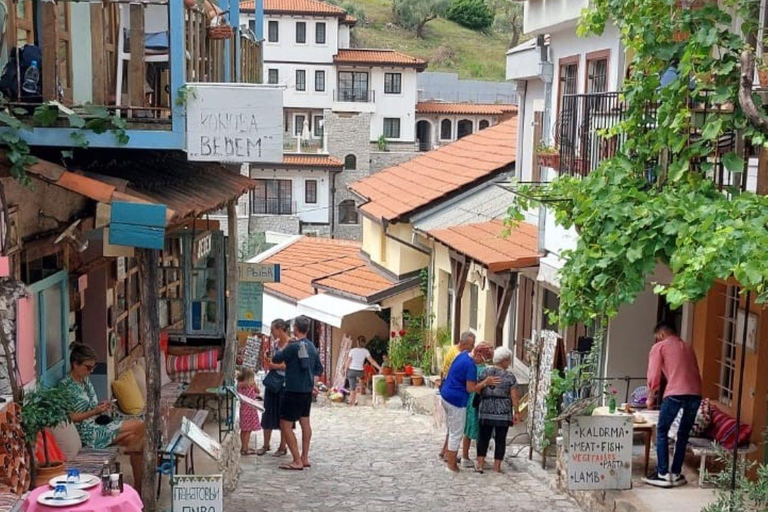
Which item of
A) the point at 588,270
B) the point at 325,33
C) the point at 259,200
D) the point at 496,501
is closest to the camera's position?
the point at 588,270

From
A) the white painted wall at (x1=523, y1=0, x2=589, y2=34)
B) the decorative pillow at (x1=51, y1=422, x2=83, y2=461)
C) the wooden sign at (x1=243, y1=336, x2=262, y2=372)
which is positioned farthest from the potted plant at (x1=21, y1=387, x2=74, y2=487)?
the white painted wall at (x1=523, y1=0, x2=589, y2=34)

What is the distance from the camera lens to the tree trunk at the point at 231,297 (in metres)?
10.8

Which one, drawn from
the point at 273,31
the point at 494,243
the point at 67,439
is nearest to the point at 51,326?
the point at 67,439

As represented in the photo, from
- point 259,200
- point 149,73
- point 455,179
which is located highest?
point 149,73

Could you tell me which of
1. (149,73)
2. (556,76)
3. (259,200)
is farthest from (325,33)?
(149,73)

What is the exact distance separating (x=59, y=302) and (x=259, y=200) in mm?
44918

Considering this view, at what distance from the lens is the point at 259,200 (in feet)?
175

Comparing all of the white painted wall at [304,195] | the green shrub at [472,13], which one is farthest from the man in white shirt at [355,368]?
the green shrub at [472,13]

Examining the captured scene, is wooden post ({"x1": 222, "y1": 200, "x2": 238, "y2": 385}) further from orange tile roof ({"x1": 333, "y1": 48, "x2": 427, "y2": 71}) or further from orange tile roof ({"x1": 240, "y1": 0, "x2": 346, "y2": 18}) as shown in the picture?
orange tile roof ({"x1": 240, "y1": 0, "x2": 346, "y2": 18})

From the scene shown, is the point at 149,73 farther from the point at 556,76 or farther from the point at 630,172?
the point at 556,76

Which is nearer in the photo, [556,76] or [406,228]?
[556,76]

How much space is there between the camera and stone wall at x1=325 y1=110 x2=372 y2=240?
5325 centimetres

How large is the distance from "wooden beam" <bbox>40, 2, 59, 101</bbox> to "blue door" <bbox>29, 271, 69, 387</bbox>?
5.35ft

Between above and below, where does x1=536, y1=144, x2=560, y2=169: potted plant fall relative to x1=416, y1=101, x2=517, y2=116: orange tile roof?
below
